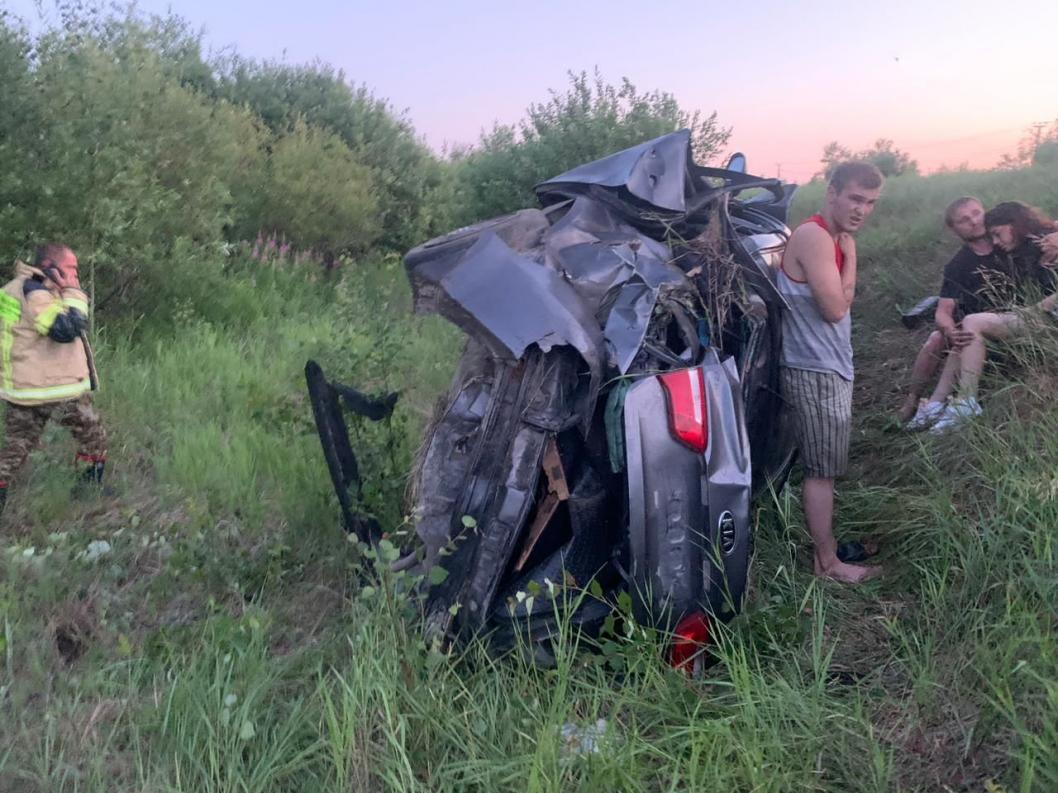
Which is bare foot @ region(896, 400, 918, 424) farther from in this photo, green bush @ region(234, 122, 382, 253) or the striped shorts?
green bush @ region(234, 122, 382, 253)

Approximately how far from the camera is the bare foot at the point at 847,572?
3613mm

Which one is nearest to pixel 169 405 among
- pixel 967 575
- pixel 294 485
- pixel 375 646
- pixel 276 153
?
pixel 294 485

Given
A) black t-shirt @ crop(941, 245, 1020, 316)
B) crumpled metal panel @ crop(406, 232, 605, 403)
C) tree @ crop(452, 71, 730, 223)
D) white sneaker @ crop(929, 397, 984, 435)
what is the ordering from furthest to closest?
tree @ crop(452, 71, 730, 223) < black t-shirt @ crop(941, 245, 1020, 316) < white sneaker @ crop(929, 397, 984, 435) < crumpled metal panel @ crop(406, 232, 605, 403)

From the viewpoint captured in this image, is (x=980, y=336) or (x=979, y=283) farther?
(x=979, y=283)

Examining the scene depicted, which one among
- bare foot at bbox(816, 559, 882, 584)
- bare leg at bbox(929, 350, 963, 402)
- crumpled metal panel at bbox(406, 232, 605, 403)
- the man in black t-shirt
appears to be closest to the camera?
crumpled metal panel at bbox(406, 232, 605, 403)

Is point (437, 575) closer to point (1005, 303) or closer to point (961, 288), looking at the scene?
point (1005, 303)

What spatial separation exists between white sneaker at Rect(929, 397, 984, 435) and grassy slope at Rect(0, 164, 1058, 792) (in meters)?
0.11

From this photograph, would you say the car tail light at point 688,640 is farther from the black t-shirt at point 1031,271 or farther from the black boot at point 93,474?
the black boot at point 93,474

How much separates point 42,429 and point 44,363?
1.30ft

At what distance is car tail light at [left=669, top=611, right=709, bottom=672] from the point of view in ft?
9.54

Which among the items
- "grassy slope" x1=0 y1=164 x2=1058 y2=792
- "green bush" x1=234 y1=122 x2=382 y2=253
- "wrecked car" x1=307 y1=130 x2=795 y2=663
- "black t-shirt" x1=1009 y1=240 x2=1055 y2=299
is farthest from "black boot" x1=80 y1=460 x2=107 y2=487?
"green bush" x1=234 y1=122 x2=382 y2=253

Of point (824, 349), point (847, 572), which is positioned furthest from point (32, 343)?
point (847, 572)

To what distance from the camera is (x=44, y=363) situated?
16.3 feet

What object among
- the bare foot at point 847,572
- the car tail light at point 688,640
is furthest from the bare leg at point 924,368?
the car tail light at point 688,640
